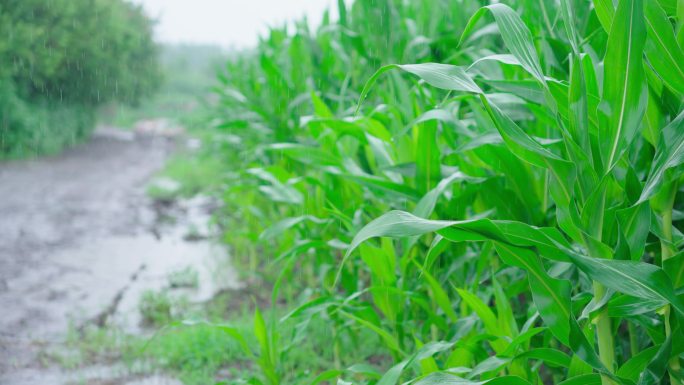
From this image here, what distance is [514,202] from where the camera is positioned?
180cm

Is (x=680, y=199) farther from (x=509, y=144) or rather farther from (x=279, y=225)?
(x=279, y=225)

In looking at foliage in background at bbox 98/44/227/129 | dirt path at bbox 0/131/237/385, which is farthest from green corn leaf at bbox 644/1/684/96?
foliage in background at bbox 98/44/227/129

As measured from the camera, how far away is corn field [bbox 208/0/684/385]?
3.75 ft

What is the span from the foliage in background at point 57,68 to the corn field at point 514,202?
38.6 feet

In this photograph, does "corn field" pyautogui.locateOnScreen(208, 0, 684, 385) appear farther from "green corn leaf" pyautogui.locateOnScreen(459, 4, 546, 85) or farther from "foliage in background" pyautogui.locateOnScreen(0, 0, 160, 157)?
"foliage in background" pyautogui.locateOnScreen(0, 0, 160, 157)

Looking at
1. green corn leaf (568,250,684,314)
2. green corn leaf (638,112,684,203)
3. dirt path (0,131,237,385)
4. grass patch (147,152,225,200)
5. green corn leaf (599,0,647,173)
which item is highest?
green corn leaf (599,0,647,173)

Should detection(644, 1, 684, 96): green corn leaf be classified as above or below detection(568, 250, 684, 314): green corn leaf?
above

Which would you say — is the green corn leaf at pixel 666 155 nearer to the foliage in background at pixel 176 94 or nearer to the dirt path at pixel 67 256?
the dirt path at pixel 67 256

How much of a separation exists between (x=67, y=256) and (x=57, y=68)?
37.8 ft

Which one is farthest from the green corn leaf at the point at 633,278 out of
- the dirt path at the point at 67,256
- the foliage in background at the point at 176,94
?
the foliage in background at the point at 176,94

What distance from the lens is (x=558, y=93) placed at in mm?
1338

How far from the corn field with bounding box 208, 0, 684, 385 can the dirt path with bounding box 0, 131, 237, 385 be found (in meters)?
1.37

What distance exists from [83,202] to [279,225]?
6.32 meters

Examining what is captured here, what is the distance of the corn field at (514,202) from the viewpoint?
3.75 feet
